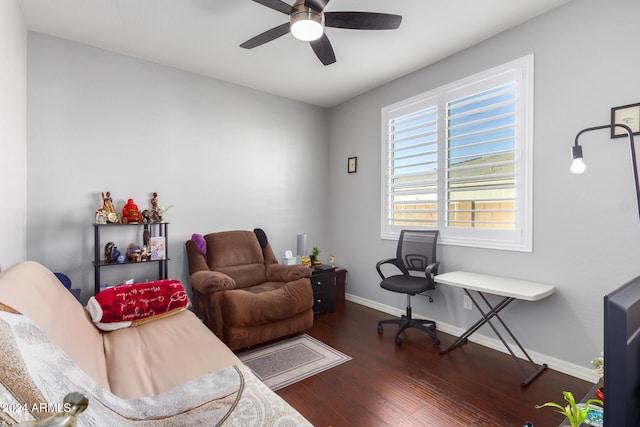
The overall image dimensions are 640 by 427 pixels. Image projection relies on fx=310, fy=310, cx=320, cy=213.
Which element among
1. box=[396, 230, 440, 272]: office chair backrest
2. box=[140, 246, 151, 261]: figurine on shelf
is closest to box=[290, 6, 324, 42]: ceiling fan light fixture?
box=[396, 230, 440, 272]: office chair backrest

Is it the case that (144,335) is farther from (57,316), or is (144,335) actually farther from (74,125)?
(74,125)

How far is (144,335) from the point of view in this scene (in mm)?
1943

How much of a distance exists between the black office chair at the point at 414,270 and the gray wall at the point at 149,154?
159 centimetres

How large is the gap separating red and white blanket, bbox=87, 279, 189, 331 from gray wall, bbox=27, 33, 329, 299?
3.83ft

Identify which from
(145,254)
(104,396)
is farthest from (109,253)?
(104,396)

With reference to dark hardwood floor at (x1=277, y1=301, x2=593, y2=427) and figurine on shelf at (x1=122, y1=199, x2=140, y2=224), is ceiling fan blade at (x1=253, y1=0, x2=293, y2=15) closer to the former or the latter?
A: figurine on shelf at (x1=122, y1=199, x2=140, y2=224)

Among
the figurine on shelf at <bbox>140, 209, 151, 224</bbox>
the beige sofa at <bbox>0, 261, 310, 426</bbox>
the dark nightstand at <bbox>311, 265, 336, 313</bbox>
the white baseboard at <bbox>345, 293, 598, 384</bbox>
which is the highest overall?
the figurine on shelf at <bbox>140, 209, 151, 224</bbox>

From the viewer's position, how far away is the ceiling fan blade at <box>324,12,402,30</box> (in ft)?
6.73

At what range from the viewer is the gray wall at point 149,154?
2.79 meters

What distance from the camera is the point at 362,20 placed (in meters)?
2.11

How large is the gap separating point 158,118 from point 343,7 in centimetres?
221

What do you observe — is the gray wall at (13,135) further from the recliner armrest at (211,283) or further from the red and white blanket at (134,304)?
the recliner armrest at (211,283)

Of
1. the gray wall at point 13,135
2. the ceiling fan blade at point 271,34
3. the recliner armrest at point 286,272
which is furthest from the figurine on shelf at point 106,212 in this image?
the ceiling fan blade at point 271,34

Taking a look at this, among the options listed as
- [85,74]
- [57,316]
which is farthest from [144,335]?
[85,74]
